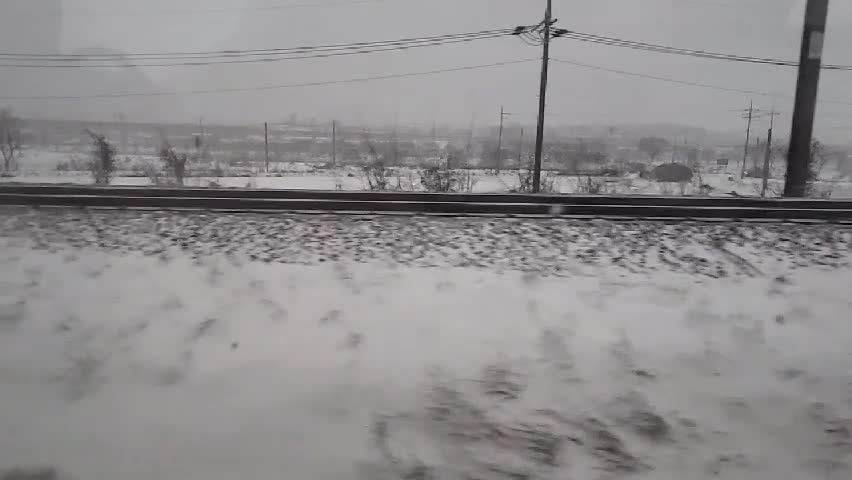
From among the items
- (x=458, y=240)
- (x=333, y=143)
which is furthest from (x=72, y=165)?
(x=458, y=240)

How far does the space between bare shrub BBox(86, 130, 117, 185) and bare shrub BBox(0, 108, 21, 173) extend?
1.76 metres

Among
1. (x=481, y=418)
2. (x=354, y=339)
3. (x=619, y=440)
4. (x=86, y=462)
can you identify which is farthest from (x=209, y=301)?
(x=619, y=440)

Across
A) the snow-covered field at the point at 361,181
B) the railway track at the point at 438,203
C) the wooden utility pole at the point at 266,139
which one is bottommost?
the railway track at the point at 438,203

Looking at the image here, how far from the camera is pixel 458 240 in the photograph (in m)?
5.29

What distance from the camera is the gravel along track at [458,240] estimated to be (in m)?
4.49

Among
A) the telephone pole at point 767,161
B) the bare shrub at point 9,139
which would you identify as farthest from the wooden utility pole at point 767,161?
the bare shrub at point 9,139

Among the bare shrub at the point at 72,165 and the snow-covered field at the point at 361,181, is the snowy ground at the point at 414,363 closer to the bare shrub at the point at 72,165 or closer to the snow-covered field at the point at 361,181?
the bare shrub at the point at 72,165

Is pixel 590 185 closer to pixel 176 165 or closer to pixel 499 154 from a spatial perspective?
pixel 499 154

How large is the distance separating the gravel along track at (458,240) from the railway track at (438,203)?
0.34m

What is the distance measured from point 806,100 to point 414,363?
27.8 feet

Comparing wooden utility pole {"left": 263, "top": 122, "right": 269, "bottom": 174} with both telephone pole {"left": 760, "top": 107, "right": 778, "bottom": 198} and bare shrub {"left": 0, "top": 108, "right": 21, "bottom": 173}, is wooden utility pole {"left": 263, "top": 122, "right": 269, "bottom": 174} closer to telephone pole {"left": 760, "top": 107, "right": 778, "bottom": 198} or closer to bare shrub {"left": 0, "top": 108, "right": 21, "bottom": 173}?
bare shrub {"left": 0, "top": 108, "right": 21, "bottom": 173}

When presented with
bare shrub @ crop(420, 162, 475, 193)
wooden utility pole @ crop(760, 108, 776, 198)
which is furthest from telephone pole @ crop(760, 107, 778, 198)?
bare shrub @ crop(420, 162, 475, 193)

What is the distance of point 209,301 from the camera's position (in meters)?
3.39

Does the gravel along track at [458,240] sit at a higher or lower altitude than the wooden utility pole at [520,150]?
lower
